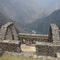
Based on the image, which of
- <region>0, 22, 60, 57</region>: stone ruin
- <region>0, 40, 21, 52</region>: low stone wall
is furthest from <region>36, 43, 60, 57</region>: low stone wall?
<region>0, 40, 21, 52</region>: low stone wall

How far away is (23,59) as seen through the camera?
9.48m

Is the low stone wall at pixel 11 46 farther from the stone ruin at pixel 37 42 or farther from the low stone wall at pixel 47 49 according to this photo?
the low stone wall at pixel 47 49

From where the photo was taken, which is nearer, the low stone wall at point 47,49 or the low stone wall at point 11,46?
the low stone wall at point 47,49

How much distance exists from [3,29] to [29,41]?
2452 millimetres

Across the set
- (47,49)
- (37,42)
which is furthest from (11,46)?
(47,49)

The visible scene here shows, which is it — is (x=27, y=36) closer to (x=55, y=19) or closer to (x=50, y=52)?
(x=50, y=52)

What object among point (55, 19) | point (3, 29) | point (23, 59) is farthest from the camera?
point (55, 19)

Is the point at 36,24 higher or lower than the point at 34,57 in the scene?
higher

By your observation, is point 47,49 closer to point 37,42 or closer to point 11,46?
point 37,42

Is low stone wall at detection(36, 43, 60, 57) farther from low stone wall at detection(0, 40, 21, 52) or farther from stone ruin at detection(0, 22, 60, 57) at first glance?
low stone wall at detection(0, 40, 21, 52)

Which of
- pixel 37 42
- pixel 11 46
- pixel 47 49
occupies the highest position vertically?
pixel 37 42

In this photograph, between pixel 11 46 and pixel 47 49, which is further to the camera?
pixel 11 46

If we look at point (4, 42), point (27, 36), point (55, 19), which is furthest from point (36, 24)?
point (4, 42)

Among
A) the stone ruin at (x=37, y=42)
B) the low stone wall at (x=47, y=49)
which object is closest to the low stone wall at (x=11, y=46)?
the stone ruin at (x=37, y=42)
